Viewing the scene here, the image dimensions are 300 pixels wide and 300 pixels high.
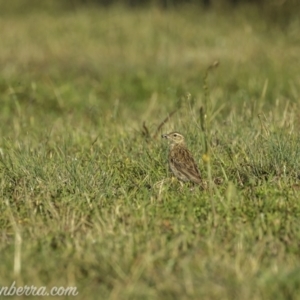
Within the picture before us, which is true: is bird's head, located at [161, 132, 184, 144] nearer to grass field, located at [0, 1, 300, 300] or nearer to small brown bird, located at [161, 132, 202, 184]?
small brown bird, located at [161, 132, 202, 184]

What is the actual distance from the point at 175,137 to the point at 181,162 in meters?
0.83

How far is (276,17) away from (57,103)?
6.71 m

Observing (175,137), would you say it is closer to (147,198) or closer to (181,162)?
(181,162)

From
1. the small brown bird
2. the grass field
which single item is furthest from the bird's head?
the grass field

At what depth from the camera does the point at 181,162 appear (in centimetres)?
712

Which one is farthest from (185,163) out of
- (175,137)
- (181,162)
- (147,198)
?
(175,137)

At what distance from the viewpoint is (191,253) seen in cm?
539

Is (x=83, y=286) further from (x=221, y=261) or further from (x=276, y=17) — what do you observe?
(x=276, y=17)

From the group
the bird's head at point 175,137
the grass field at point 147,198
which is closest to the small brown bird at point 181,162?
Result: the bird's head at point 175,137

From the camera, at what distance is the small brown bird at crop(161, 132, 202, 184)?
7.03 metres

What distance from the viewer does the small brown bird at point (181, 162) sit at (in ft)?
23.1

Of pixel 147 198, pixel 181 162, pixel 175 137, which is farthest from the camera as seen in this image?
pixel 175 137

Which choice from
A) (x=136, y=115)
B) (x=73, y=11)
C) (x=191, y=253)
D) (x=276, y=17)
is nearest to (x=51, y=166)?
(x=191, y=253)

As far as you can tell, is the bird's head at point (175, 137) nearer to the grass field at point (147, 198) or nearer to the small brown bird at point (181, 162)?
the small brown bird at point (181, 162)
